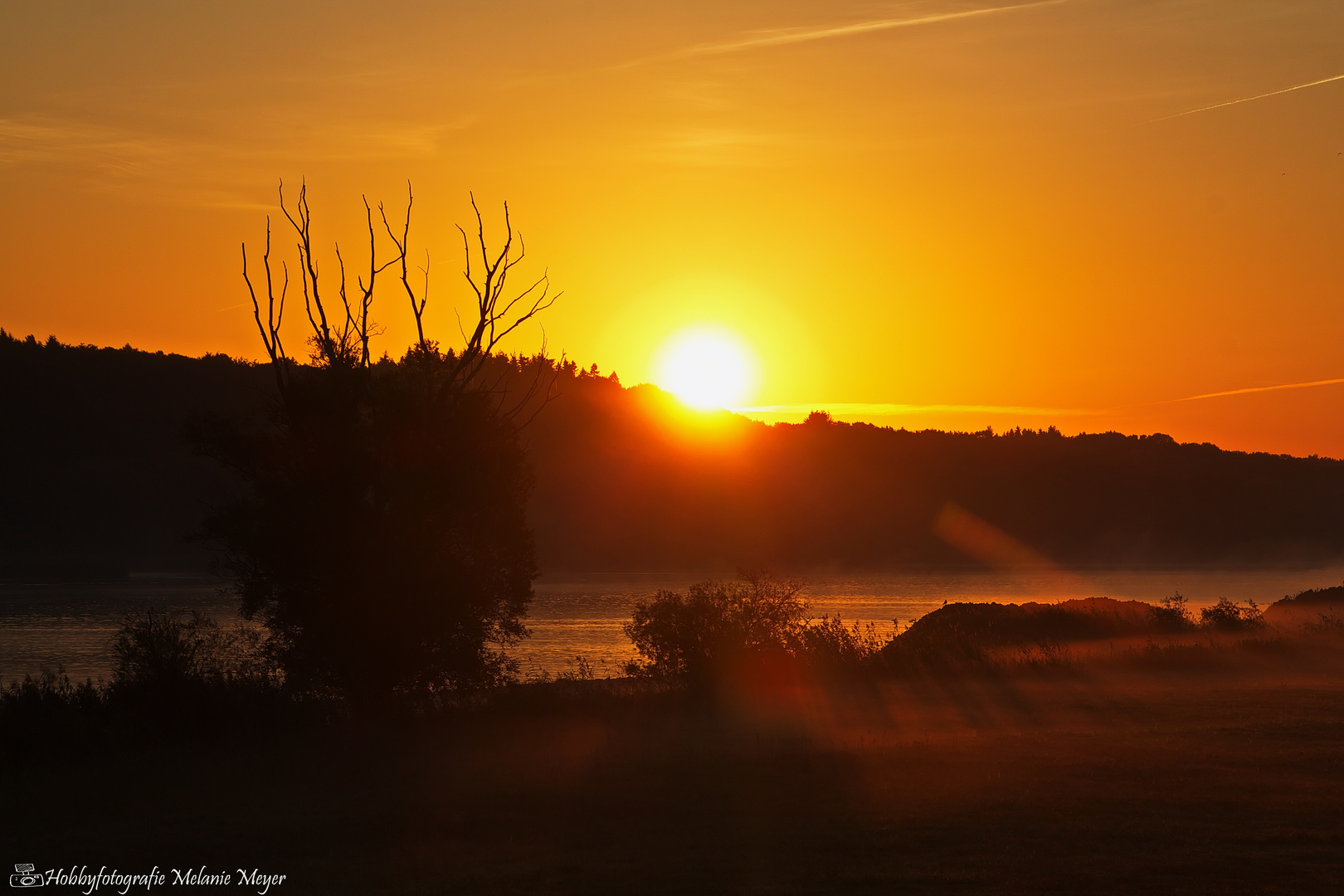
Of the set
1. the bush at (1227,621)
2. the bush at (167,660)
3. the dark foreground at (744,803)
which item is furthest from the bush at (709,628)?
the bush at (1227,621)

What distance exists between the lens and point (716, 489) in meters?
116

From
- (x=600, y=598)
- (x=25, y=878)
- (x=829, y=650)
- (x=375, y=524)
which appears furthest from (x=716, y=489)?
(x=25, y=878)

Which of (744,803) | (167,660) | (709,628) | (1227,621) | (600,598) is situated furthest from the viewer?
(600,598)

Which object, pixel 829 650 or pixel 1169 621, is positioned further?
pixel 1169 621

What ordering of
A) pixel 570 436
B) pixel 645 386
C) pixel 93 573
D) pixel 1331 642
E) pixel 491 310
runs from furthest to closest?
pixel 645 386, pixel 570 436, pixel 93 573, pixel 1331 642, pixel 491 310

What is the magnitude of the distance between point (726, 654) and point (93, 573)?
74619 mm

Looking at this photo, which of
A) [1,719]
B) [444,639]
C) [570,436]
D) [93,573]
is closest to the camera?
[1,719]

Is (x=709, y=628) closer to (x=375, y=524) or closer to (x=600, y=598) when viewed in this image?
(x=375, y=524)

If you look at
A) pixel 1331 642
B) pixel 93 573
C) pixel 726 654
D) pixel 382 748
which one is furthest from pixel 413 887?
pixel 93 573

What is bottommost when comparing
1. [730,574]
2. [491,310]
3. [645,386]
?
[730,574]

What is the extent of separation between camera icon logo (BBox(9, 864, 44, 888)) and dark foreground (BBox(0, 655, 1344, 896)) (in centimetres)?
13

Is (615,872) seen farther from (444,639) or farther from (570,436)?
(570,436)

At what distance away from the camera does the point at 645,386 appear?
134250 mm

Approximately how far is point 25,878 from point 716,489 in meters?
107
